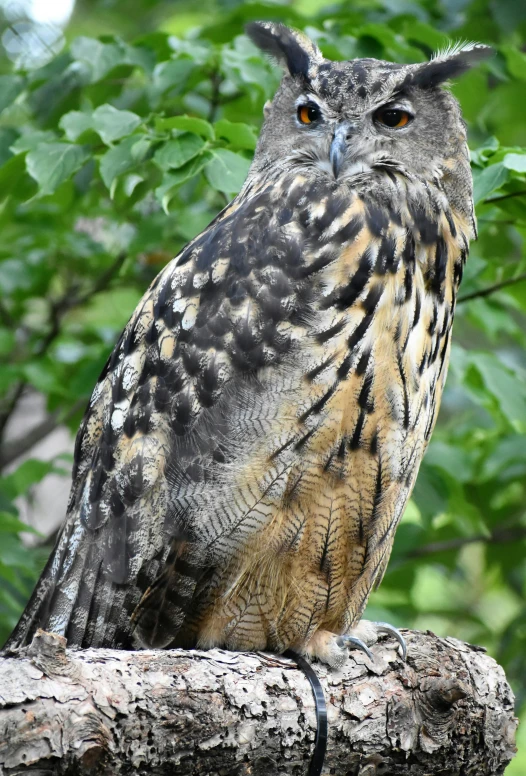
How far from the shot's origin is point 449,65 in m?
2.54

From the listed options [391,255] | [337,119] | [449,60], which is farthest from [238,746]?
[449,60]

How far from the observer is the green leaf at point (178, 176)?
2396 millimetres

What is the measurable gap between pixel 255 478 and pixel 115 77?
5.11 ft

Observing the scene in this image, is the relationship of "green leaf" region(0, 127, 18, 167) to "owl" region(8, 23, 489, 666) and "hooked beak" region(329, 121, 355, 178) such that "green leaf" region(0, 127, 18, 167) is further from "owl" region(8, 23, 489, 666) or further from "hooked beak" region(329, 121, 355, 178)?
"hooked beak" region(329, 121, 355, 178)

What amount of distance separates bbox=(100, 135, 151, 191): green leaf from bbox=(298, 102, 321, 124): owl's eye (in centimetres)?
43

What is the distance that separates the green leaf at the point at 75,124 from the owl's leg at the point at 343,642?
1.51 metres

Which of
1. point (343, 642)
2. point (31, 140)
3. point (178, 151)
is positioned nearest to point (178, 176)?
point (178, 151)

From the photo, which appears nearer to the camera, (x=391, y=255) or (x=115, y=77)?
(x=391, y=255)

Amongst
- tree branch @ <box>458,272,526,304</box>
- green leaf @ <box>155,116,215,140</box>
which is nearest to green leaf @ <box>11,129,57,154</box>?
green leaf @ <box>155,116,215,140</box>

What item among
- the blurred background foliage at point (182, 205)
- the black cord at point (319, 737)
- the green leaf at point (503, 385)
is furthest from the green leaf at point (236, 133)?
the black cord at point (319, 737)

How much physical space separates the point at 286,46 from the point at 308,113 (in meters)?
0.26

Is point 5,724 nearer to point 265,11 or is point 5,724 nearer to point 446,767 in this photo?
point 446,767

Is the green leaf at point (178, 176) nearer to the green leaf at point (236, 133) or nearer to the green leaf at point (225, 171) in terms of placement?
the green leaf at point (225, 171)

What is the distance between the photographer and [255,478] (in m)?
2.17
